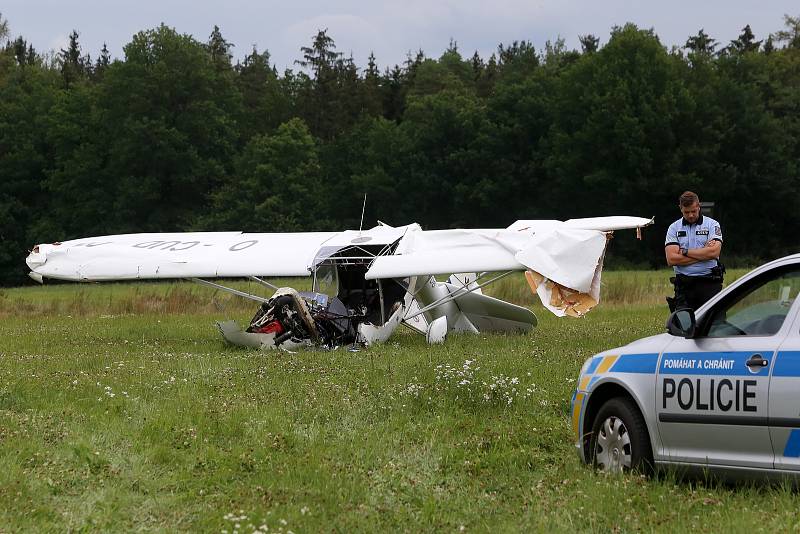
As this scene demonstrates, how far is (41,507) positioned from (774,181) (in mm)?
65138

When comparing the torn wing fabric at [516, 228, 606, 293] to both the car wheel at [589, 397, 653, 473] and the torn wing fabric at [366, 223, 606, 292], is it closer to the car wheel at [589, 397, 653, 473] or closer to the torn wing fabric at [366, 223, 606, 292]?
the torn wing fabric at [366, 223, 606, 292]

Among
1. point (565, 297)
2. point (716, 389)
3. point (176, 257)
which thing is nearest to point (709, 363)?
point (716, 389)

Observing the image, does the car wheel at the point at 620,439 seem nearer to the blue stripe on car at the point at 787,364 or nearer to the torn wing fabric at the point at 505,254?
the blue stripe on car at the point at 787,364

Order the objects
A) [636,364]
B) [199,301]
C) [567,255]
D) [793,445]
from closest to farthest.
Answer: [793,445] → [636,364] → [567,255] → [199,301]

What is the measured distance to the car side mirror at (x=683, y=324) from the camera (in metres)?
6.89

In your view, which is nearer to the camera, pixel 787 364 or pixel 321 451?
pixel 787 364

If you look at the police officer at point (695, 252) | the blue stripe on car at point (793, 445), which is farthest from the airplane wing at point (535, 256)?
the blue stripe on car at point (793, 445)

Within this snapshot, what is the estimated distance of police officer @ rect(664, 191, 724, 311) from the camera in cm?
1138

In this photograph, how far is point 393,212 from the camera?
80.5 m

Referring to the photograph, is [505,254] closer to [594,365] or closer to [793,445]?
[594,365]

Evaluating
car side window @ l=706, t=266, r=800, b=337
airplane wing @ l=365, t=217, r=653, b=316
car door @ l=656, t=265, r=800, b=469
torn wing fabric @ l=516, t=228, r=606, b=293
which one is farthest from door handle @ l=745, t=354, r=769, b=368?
torn wing fabric @ l=516, t=228, r=606, b=293

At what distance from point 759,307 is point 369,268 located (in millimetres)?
10798

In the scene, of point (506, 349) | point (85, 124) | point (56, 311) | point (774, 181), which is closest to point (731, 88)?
point (774, 181)

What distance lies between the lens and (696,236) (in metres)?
11.4
